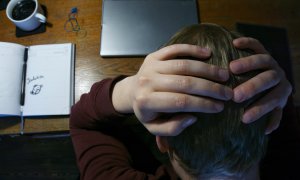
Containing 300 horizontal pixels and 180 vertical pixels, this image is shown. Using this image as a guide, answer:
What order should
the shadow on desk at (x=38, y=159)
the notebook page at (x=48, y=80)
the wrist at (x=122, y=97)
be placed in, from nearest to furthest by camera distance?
1. the wrist at (x=122, y=97)
2. the notebook page at (x=48, y=80)
3. the shadow on desk at (x=38, y=159)

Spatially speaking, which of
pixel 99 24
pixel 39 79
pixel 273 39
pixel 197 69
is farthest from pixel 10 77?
pixel 273 39

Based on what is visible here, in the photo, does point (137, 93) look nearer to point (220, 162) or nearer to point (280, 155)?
point (220, 162)

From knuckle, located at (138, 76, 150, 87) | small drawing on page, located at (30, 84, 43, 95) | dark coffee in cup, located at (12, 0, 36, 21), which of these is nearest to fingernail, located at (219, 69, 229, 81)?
knuckle, located at (138, 76, 150, 87)

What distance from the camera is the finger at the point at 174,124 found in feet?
1.32

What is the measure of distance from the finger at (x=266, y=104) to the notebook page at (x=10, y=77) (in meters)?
0.66

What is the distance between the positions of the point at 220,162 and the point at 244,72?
0.16 m

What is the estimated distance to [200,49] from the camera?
398 millimetres

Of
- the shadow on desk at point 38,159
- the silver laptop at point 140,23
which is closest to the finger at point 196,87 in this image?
the silver laptop at point 140,23

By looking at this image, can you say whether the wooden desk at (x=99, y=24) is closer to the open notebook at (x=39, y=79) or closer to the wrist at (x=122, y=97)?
the open notebook at (x=39, y=79)

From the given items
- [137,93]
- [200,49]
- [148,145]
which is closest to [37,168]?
[148,145]

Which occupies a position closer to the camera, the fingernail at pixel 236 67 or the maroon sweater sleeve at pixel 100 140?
the fingernail at pixel 236 67

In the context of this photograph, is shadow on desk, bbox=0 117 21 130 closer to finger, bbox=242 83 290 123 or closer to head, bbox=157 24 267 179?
head, bbox=157 24 267 179

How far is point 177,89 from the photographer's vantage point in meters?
0.39

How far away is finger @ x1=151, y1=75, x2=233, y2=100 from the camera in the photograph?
→ 1.22ft
